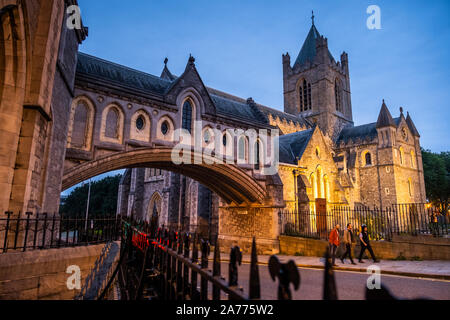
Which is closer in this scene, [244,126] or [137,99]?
[137,99]

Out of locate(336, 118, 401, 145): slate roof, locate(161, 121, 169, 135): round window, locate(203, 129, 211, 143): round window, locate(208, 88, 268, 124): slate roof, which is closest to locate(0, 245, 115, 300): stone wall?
locate(161, 121, 169, 135): round window

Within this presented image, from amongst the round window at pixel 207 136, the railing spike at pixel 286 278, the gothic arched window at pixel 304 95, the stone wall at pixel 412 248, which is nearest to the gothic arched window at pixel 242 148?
the round window at pixel 207 136

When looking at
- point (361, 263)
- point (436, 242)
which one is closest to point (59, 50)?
point (361, 263)

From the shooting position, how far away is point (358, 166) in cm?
3969

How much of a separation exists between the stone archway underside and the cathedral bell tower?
33.1 metres

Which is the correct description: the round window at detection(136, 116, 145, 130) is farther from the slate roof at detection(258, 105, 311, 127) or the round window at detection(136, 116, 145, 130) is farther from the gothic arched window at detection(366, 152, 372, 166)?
the gothic arched window at detection(366, 152, 372, 166)

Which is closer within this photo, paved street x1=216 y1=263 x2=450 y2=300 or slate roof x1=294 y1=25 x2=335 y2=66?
paved street x1=216 y1=263 x2=450 y2=300

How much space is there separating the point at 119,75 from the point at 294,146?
17.5 m

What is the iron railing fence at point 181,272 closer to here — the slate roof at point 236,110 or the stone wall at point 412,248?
the stone wall at point 412,248

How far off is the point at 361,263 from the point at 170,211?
19.4 m

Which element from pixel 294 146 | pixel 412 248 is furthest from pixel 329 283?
pixel 294 146

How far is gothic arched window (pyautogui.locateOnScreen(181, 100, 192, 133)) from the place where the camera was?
13622mm
